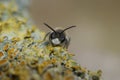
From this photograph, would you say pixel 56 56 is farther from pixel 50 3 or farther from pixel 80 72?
pixel 50 3

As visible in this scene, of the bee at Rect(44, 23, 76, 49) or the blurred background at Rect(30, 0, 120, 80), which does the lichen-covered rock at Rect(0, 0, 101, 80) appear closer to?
the bee at Rect(44, 23, 76, 49)

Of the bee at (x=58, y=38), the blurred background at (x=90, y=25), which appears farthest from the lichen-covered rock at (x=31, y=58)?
the blurred background at (x=90, y=25)

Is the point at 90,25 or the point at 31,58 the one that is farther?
the point at 90,25

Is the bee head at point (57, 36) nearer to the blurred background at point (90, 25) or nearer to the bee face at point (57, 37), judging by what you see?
Answer: the bee face at point (57, 37)

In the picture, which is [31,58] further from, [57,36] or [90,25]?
[90,25]

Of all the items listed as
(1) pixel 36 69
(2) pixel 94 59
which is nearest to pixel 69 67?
(1) pixel 36 69

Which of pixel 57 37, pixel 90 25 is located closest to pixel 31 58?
pixel 57 37

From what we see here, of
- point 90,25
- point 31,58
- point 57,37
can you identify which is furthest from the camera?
point 90,25
